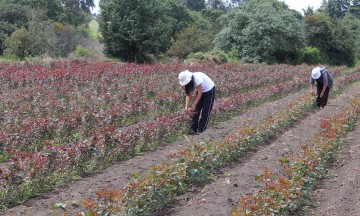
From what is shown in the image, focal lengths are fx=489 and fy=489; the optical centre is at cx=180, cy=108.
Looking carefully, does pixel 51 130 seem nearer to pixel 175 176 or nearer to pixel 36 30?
pixel 175 176

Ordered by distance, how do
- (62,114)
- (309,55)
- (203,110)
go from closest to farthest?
(203,110)
(62,114)
(309,55)

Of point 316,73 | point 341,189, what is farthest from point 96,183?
point 316,73

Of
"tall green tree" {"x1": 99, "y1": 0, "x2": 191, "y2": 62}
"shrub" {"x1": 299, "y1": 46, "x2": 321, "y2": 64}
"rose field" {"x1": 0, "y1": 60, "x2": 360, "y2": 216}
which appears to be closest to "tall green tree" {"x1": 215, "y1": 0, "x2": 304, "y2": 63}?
"shrub" {"x1": 299, "y1": 46, "x2": 321, "y2": 64}

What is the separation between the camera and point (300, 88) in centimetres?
2203

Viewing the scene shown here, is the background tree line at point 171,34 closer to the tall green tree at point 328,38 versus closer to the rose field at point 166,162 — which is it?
the tall green tree at point 328,38

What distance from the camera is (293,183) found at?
5574 millimetres

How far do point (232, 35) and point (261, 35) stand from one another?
2.79m

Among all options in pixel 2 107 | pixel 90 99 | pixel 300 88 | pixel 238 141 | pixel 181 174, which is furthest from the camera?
pixel 300 88

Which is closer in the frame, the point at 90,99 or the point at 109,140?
the point at 109,140

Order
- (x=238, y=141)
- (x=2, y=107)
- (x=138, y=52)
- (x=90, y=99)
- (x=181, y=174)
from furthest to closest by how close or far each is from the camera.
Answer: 1. (x=138, y=52)
2. (x=90, y=99)
3. (x=2, y=107)
4. (x=238, y=141)
5. (x=181, y=174)

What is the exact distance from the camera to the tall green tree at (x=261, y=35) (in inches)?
1620

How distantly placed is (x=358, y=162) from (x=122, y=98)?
7191mm

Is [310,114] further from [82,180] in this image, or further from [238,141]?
[82,180]

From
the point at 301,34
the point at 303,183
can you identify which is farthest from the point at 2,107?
the point at 301,34
